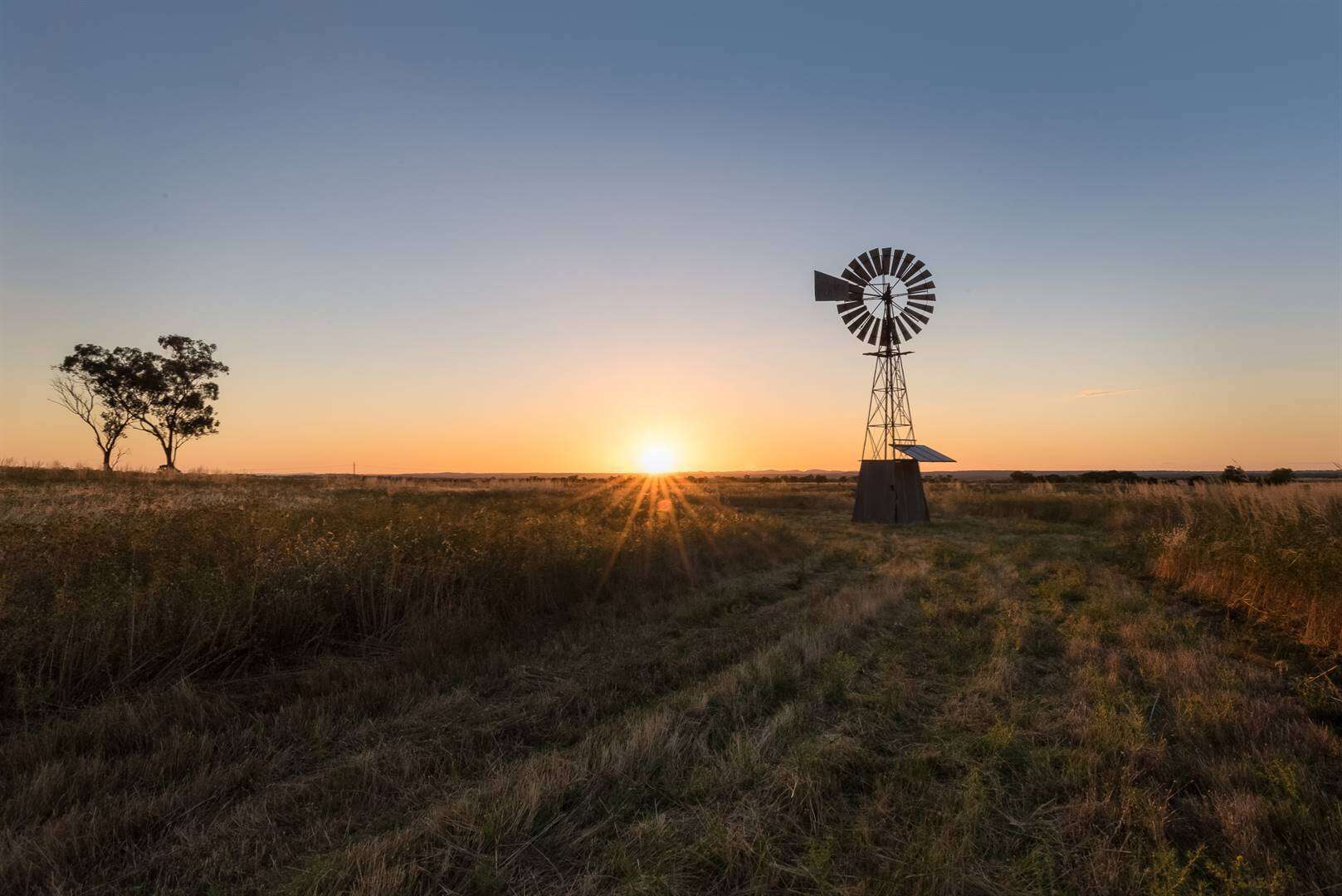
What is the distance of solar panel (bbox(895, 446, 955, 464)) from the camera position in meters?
28.1

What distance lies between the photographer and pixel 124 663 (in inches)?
224

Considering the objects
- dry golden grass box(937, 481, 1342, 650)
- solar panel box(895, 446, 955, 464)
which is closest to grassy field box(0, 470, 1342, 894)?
dry golden grass box(937, 481, 1342, 650)

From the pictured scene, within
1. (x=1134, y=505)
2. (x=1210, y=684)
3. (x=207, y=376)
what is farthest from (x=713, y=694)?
(x=207, y=376)

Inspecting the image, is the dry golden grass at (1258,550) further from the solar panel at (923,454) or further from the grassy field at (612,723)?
the solar panel at (923,454)

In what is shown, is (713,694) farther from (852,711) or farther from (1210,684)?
(1210,684)

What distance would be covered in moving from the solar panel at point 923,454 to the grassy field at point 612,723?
1705 cm

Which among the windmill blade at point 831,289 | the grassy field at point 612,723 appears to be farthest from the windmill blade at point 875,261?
the grassy field at point 612,723

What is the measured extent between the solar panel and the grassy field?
17047 millimetres

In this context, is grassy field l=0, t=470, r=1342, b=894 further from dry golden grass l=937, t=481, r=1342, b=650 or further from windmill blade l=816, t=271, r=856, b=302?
windmill blade l=816, t=271, r=856, b=302

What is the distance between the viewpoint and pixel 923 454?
2833cm

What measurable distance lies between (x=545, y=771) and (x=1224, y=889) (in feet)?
13.3

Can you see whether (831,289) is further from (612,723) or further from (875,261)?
(612,723)

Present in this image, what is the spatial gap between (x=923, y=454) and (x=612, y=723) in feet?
85.9

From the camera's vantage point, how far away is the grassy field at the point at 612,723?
134 inches
